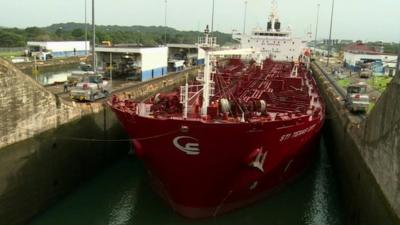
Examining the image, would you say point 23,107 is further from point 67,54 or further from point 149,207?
point 67,54

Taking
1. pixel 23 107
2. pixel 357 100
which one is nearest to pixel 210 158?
pixel 23 107

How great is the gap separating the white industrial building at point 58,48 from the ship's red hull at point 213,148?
5015cm

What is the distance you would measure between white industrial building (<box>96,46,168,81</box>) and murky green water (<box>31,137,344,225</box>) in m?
16.0

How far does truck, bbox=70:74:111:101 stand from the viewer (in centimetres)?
2293

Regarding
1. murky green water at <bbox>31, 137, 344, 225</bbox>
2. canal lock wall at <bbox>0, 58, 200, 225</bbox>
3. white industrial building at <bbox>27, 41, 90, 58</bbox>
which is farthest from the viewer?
white industrial building at <bbox>27, 41, 90, 58</bbox>

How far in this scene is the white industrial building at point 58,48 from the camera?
64.4 metres

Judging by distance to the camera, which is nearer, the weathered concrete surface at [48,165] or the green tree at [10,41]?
the weathered concrete surface at [48,165]

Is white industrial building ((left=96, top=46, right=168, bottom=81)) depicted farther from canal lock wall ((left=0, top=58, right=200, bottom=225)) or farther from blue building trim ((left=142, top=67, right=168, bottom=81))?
canal lock wall ((left=0, top=58, right=200, bottom=225))

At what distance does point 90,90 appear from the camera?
23.3m

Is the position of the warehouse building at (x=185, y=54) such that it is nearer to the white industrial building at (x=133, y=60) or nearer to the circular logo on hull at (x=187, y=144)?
the white industrial building at (x=133, y=60)

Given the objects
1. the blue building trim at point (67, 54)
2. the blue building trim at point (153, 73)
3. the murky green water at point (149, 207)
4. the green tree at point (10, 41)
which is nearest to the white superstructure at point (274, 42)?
the blue building trim at point (153, 73)

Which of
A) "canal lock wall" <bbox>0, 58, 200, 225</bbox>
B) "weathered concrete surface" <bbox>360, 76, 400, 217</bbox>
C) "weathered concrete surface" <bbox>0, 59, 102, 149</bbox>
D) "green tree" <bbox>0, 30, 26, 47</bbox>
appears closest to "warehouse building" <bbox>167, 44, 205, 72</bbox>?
"green tree" <bbox>0, 30, 26, 47</bbox>

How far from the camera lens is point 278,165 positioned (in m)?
16.2

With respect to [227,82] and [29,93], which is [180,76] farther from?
[29,93]
